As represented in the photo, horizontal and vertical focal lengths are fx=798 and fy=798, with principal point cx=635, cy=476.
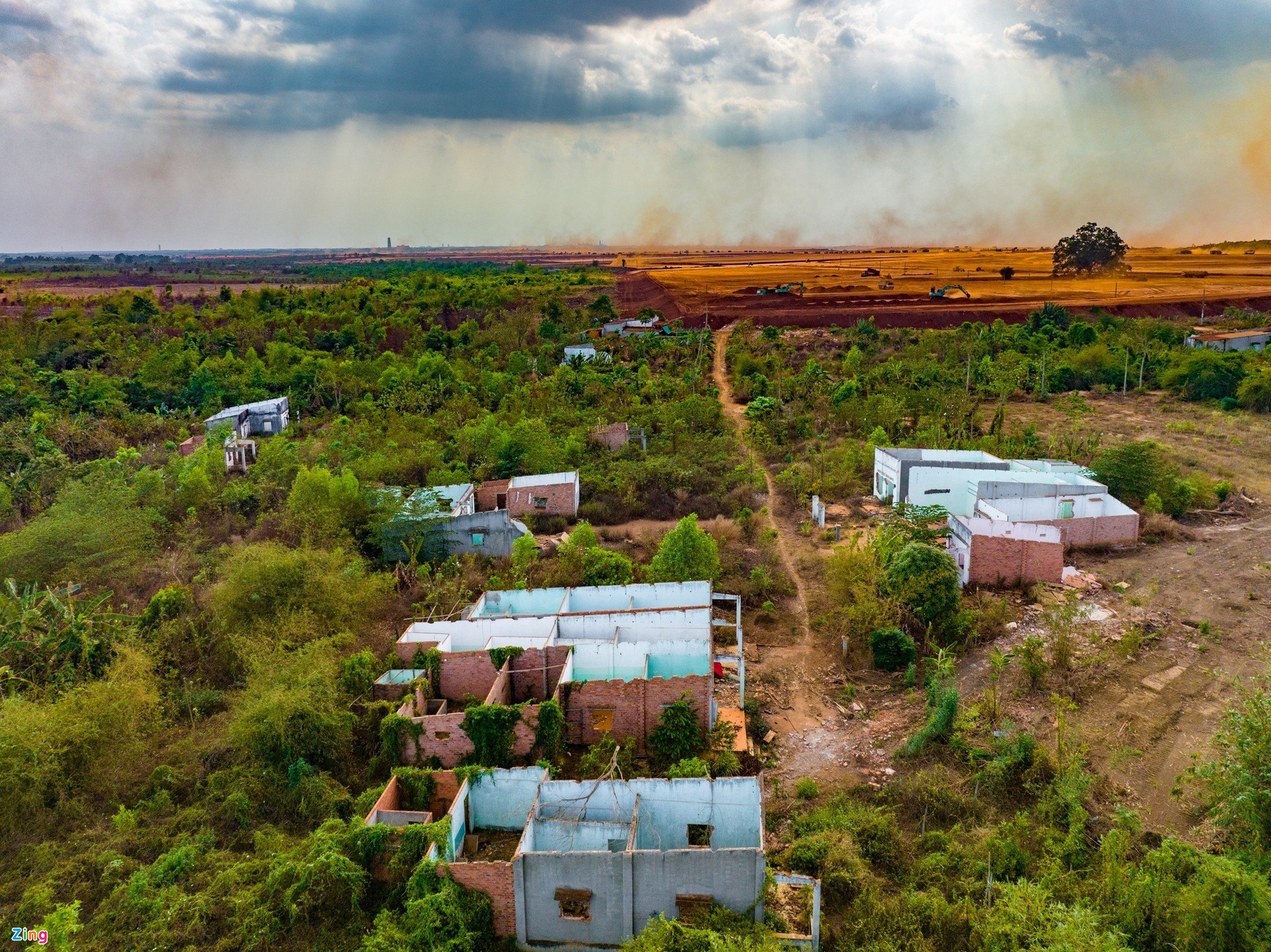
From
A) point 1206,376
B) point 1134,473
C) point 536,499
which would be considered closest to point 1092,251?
point 1206,376

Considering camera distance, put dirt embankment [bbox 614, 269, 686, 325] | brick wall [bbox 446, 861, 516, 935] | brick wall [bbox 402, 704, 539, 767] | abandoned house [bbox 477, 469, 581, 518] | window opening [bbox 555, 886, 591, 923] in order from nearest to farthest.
A: window opening [bbox 555, 886, 591, 923] < brick wall [bbox 446, 861, 516, 935] < brick wall [bbox 402, 704, 539, 767] < abandoned house [bbox 477, 469, 581, 518] < dirt embankment [bbox 614, 269, 686, 325]

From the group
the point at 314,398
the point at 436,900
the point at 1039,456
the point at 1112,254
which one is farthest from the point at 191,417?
the point at 1112,254

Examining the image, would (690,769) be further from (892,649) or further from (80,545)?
(80,545)

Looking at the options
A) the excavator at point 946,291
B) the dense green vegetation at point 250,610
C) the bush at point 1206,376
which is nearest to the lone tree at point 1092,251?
the excavator at point 946,291

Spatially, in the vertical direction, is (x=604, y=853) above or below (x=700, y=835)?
above

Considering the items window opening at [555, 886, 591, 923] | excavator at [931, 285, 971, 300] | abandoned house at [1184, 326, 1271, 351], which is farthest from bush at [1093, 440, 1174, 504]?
excavator at [931, 285, 971, 300]

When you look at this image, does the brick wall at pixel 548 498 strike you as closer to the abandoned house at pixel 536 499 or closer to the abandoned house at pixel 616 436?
the abandoned house at pixel 536 499

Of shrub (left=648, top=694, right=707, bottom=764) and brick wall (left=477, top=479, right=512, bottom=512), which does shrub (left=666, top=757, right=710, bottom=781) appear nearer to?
shrub (left=648, top=694, right=707, bottom=764)

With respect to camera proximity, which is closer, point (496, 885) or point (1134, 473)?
point (496, 885)
